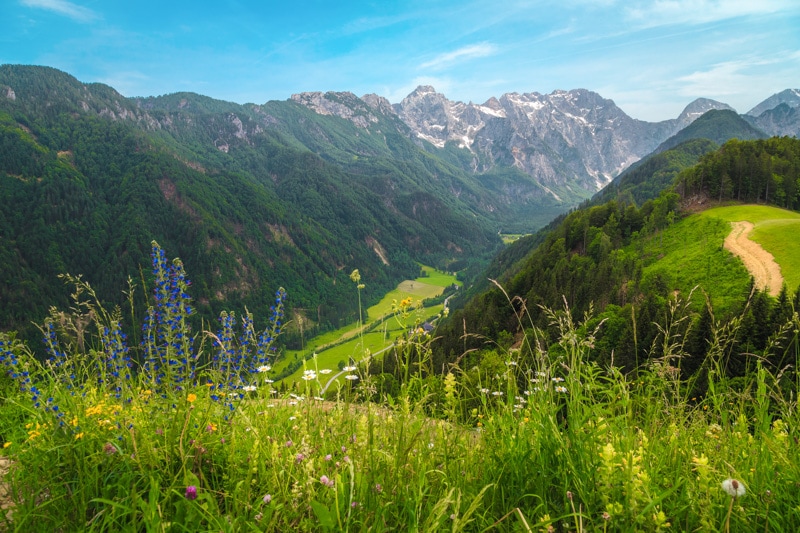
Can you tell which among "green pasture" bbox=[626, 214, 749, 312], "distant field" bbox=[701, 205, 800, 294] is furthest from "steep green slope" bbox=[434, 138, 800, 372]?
"distant field" bbox=[701, 205, 800, 294]

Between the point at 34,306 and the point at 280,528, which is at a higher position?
the point at 280,528

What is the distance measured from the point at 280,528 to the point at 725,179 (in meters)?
113

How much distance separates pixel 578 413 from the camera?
11.2 ft

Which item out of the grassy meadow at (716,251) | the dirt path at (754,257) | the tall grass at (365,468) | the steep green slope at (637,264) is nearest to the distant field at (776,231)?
the grassy meadow at (716,251)

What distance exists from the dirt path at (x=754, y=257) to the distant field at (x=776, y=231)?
2.25ft

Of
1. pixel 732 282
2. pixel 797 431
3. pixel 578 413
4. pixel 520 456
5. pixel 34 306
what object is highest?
pixel 578 413

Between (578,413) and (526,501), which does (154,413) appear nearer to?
(526,501)

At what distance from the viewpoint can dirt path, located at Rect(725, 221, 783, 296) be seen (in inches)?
1961

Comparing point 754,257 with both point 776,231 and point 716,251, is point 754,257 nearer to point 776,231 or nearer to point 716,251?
point 716,251

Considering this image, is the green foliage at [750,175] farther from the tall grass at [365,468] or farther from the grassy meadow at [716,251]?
the tall grass at [365,468]

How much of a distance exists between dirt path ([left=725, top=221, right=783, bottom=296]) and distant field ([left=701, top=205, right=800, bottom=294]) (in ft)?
2.25

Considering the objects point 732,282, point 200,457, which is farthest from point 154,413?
point 732,282

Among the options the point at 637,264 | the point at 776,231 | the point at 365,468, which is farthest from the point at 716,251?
the point at 365,468

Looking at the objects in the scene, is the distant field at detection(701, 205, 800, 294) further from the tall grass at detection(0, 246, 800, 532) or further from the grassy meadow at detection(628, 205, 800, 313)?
the tall grass at detection(0, 246, 800, 532)
